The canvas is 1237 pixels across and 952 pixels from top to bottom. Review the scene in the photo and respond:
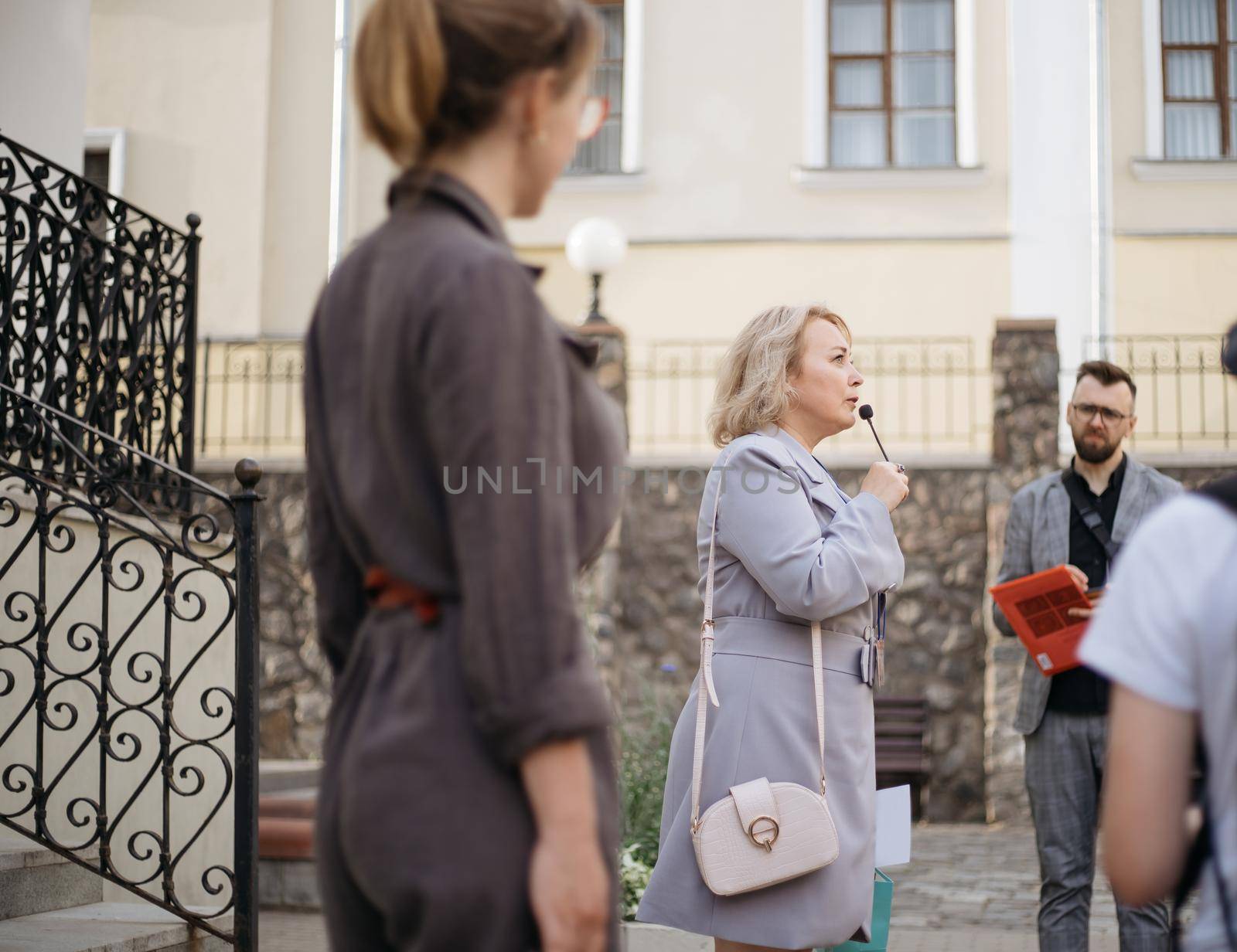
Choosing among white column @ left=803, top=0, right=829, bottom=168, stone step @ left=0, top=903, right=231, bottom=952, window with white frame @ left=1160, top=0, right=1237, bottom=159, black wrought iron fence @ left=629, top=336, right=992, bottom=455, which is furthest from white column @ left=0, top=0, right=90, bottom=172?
window with white frame @ left=1160, top=0, right=1237, bottom=159

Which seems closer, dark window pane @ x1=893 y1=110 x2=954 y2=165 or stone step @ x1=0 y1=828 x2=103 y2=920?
stone step @ x1=0 y1=828 x2=103 y2=920

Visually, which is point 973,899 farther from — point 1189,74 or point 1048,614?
point 1189,74

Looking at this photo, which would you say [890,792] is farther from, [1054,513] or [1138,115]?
[1138,115]

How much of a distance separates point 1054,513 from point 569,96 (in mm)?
3389

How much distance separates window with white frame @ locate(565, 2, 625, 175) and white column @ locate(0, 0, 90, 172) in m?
6.93

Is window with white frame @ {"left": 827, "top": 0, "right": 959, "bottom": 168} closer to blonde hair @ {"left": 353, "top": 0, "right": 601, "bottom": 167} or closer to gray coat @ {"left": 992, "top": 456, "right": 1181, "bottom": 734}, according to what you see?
gray coat @ {"left": 992, "top": 456, "right": 1181, "bottom": 734}

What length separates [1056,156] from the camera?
42.8 feet

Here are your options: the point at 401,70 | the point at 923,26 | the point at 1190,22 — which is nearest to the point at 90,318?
the point at 401,70

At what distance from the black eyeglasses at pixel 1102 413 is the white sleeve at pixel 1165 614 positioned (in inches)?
132

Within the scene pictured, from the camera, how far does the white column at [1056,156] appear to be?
12969 millimetres

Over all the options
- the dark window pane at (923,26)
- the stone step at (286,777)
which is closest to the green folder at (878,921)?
the stone step at (286,777)

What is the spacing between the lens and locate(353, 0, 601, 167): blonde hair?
1.53 metres

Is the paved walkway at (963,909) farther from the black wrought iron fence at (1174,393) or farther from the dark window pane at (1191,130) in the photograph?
the dark window pane at (1191,130)

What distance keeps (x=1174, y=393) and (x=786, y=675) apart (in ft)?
34.4
